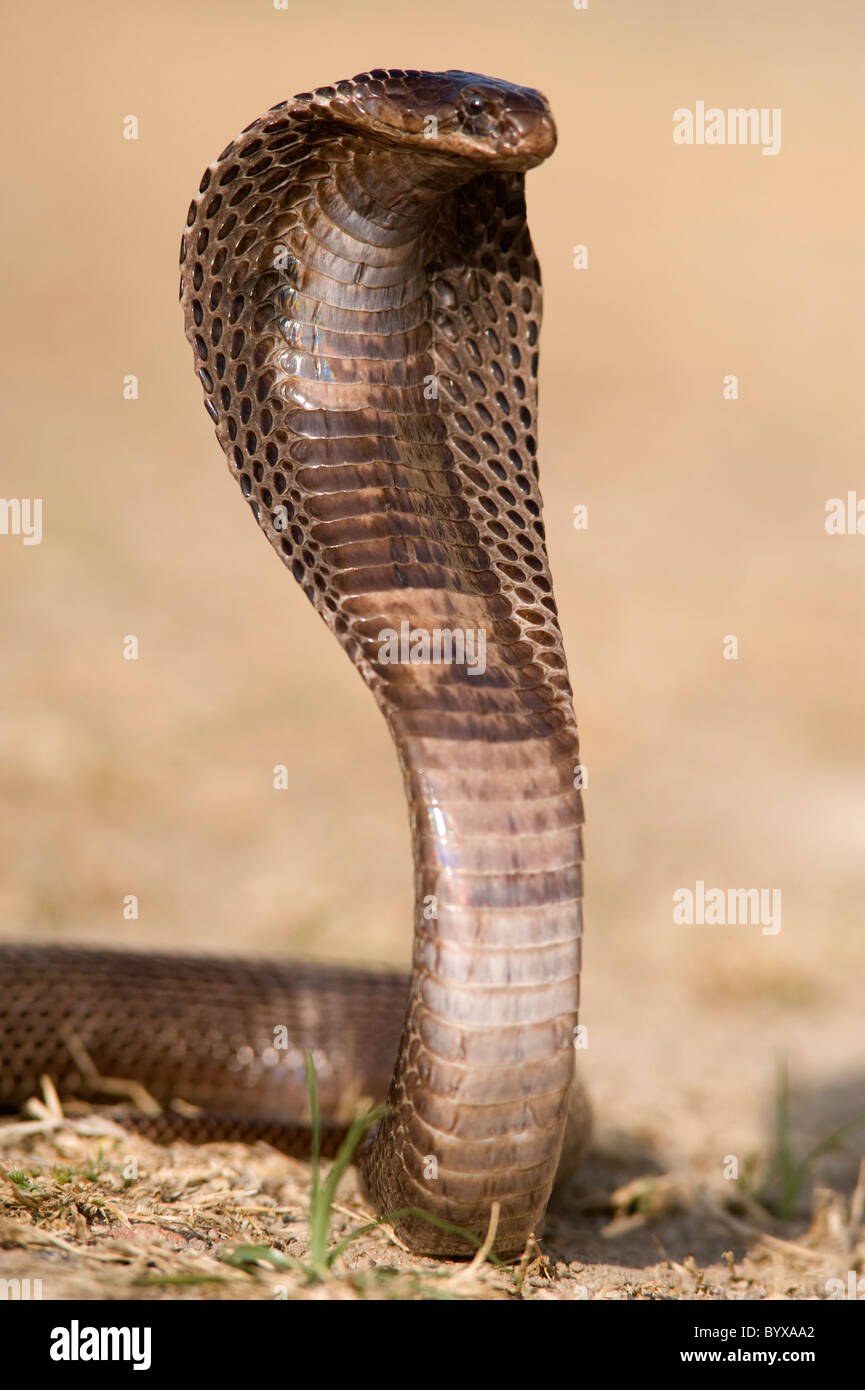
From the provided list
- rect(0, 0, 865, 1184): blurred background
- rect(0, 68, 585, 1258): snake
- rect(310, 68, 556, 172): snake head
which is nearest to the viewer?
rect(310, 68, 556, 172): snake head

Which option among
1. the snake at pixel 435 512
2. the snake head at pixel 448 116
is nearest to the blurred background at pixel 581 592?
the snake at pixel 435 512

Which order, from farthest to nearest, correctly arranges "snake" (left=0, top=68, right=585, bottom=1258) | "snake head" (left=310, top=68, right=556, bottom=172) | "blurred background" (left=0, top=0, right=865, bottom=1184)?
"blurred background" (left=0, top=0, right=865, bottom=1184) → "snake" (left=0, top=68, right=585, bottom=1258) → "snake head" (left=310, top=68, right=556, bottom=172)

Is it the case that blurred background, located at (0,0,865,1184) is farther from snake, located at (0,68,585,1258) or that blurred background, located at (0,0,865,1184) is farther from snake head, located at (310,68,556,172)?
snake head, located at (310,68,556,172)

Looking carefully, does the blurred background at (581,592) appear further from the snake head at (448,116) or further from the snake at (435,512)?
the snake head at (448,116)

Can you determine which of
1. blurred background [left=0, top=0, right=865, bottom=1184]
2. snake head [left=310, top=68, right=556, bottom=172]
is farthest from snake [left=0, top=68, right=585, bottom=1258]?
Answer: blurred background [left=0, top=0, right=865, bottom=1184]

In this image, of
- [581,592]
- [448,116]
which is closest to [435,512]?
[448,116]

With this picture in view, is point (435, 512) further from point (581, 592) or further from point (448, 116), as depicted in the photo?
point (581, 592)
